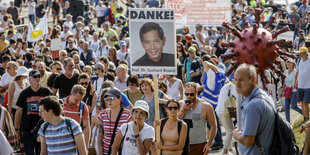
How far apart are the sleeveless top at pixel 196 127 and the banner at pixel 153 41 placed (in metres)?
0.79

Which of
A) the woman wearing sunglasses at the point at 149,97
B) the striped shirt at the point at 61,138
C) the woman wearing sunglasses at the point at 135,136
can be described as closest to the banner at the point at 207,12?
the woman wearing sunglasses at the point at 149,97

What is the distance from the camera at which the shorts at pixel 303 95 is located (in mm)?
13508

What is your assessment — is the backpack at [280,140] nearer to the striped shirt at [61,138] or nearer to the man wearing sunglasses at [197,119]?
the striped shirt at [61,138]

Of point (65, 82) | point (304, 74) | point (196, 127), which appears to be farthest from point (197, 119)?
point (304, 74)

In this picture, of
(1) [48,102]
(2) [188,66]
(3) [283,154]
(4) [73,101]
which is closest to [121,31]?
(2) [188,66]

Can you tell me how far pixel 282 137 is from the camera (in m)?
5.79

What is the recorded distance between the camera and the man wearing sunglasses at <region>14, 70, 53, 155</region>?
10.0 metres

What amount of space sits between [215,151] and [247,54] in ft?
18.2

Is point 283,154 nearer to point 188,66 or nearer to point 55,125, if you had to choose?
point 55,125

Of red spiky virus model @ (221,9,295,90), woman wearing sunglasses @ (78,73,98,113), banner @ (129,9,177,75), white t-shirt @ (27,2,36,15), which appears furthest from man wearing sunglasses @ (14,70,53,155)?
white t-shirt @ (27,2,36,15)

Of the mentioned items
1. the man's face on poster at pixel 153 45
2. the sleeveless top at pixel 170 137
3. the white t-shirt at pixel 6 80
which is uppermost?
the man's face on poster at pixel 153 45

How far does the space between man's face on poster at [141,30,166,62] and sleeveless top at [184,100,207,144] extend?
988 millimetres

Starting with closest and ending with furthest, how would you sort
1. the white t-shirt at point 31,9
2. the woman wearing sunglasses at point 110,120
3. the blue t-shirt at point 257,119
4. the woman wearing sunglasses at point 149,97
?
1. the blue t-shirt at point 257,119
2. the woman wearing sunglasses at point 110,120
3. the woman wearing sunglasses at point 149,97
4. the white t-shirt at point 31,9

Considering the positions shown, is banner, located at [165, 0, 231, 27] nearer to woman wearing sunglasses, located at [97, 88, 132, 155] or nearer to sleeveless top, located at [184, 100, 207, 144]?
sleeveless top, located at [184, 100, 207, 144]
